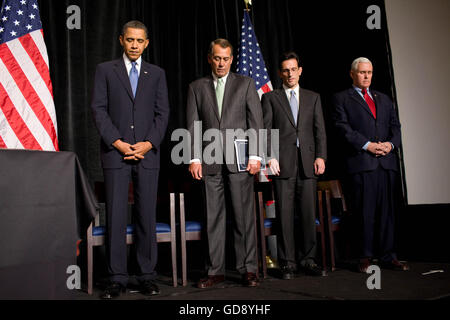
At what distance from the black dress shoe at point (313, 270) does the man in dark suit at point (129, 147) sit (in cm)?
113

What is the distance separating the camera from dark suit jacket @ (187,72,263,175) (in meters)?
2.89

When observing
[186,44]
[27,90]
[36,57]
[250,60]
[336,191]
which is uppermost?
[186,44]

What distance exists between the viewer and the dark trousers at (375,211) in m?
3.30

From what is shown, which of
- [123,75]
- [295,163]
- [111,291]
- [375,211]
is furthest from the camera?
[375,211]

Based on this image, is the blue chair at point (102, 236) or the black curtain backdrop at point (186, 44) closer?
the blue chair at point (102, 236)

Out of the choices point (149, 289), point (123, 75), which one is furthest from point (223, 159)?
point (149, 289)

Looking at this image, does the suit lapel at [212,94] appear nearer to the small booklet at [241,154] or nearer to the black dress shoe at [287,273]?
the small booklet at [241,154]

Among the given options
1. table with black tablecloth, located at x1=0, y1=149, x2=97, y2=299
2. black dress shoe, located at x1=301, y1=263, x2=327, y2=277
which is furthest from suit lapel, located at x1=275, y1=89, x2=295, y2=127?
table with black tablecloth, located at x1=0, y1=149, x2=97, y2=299

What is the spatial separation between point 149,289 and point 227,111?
127cm

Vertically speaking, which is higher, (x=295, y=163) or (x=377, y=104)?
(x=377, y=104)

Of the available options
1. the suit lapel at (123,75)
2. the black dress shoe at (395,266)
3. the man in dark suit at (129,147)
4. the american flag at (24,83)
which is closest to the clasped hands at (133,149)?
the man in dark suit at (129,147)

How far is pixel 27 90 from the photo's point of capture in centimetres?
344

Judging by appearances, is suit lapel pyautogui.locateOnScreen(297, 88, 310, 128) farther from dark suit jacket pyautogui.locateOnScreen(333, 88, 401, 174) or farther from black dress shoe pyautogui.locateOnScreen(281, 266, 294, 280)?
black dress shoe pyautogui.locateOnScreen(281, 266, 294, 280)

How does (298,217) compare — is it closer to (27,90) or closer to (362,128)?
(362,128)
